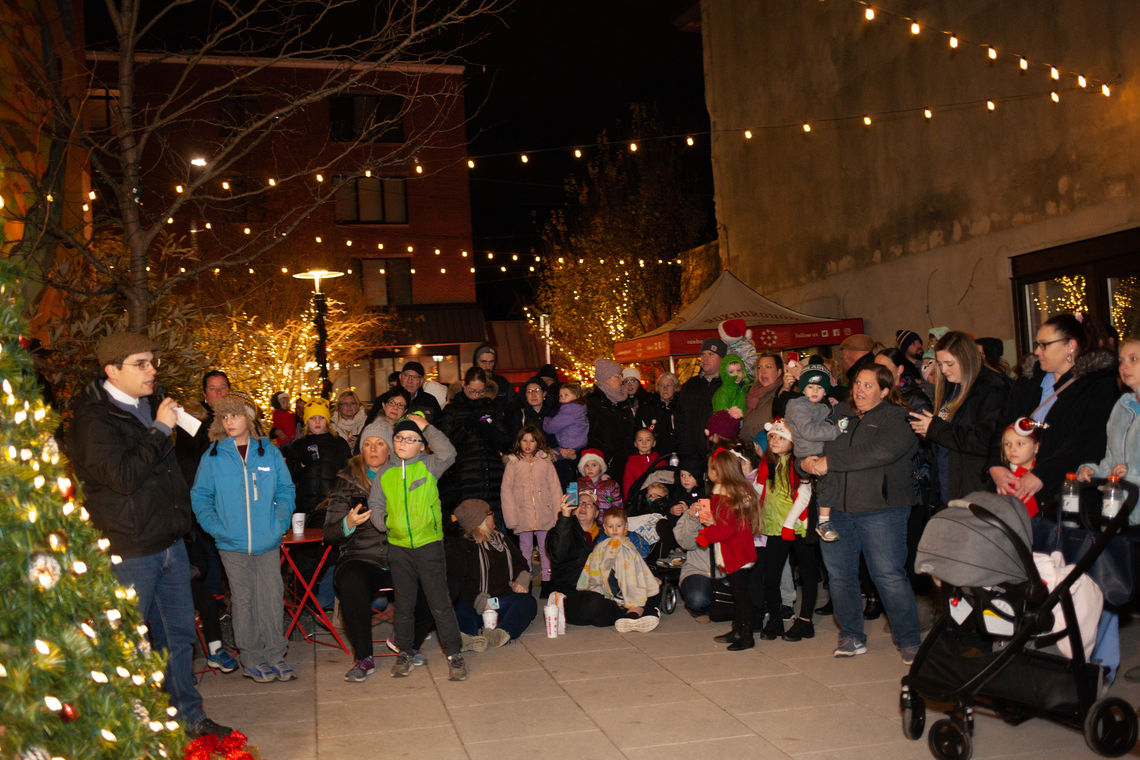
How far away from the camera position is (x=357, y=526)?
745 cm

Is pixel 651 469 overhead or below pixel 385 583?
overhead

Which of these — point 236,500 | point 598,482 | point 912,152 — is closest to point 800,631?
point 598,482

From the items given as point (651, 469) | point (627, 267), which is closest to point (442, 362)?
point (627, 267)

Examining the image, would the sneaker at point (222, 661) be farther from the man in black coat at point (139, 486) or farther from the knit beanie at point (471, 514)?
the knit beanie at point (471, 514)

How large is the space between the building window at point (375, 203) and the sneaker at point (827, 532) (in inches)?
1205

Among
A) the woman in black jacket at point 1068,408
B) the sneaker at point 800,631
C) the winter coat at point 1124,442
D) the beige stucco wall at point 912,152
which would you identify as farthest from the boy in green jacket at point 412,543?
the beige stucco wall at point 912,152

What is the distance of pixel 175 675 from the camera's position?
17.7ft

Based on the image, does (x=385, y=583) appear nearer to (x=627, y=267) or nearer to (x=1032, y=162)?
(x=1032, y=162)

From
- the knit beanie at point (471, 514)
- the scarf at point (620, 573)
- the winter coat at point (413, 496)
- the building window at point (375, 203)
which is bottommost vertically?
the scarf at point (620, 573)

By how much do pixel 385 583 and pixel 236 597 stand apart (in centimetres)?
116

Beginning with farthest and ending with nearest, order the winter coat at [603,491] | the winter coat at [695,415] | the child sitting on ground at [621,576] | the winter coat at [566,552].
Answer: the winter coat at [695,415] < the winter coat at [603,491] < the winter coat at [566,552] < the child sitting on ground at [621,576]

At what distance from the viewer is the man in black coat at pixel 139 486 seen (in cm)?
507

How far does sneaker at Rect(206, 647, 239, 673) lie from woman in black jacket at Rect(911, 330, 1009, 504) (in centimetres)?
500

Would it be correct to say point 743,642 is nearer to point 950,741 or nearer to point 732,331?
point 950,741
